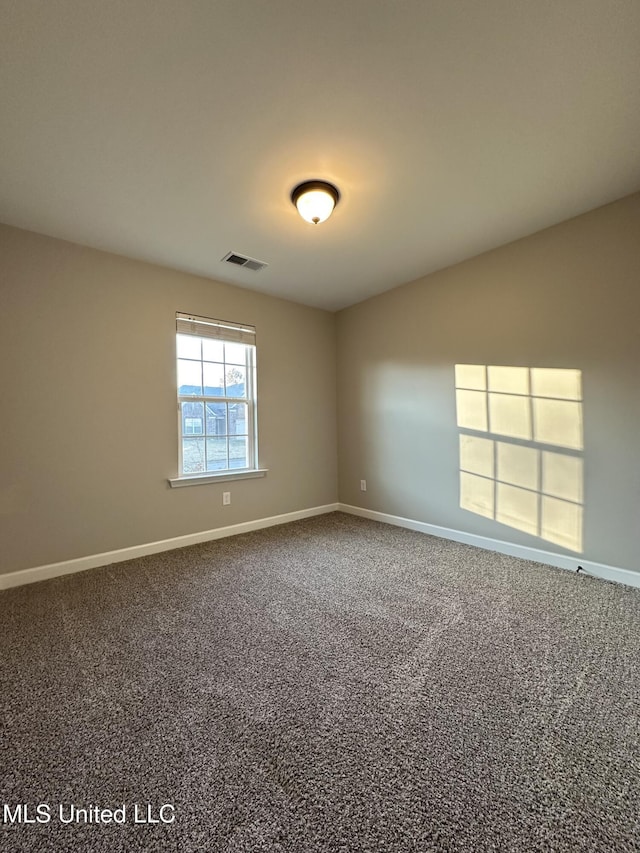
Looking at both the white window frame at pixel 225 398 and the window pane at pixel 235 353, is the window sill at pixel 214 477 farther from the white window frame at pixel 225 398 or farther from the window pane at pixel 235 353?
the window pane at pixel 235 353

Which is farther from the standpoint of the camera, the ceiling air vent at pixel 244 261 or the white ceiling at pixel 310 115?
the ceiling air vent at pixel 244 261

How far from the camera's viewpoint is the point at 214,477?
346 cm

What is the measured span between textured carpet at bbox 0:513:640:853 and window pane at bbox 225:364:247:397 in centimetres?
190

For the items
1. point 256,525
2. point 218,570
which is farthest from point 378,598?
point 256,525

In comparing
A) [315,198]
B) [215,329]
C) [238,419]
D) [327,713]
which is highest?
[315,198]

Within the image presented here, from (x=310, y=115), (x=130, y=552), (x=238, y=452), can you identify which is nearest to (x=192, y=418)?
(x=238, y=452)

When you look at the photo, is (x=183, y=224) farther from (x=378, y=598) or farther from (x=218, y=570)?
(x=378, y=598)

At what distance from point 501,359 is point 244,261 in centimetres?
242

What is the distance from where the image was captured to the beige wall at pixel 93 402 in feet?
8.38

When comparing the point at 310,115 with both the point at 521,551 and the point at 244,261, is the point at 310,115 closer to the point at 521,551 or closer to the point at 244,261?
the point at 244,261

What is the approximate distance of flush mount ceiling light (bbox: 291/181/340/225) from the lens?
2.16m

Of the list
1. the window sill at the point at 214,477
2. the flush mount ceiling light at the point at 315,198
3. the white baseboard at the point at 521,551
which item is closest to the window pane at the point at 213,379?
the window sill at the point at 214,477

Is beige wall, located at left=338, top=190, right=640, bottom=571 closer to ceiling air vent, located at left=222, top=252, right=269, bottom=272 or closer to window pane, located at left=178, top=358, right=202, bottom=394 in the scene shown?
ceiling air vent, located at left=222, top=252, right=269, bottom=272

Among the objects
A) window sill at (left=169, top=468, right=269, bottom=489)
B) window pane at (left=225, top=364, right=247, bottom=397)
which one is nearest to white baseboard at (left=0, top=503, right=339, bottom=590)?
window sill at (left=169, top=468, right=269, bottom=489)
